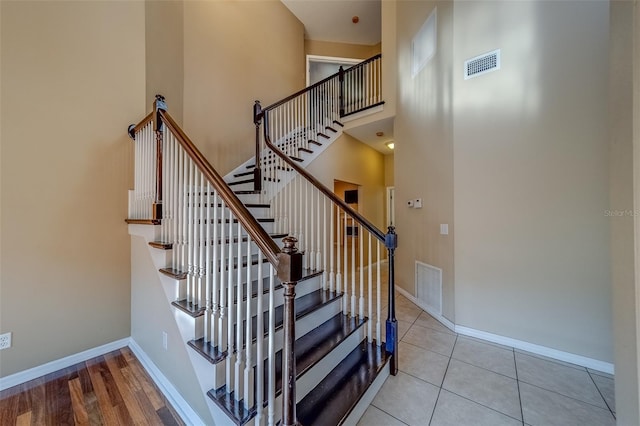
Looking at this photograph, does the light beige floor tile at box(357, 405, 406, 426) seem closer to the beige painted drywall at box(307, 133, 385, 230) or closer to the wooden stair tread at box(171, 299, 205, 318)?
the wooden stair tread at box(171, 299, 205, 318)

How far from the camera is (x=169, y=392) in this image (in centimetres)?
176

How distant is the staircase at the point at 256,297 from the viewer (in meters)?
1.19

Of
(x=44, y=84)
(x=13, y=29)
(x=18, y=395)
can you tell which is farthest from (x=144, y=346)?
(x=13, y=29)

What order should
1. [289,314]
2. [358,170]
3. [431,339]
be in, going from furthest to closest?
[358,170], [431,339], [289,314]

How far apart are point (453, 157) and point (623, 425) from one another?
2264 mm

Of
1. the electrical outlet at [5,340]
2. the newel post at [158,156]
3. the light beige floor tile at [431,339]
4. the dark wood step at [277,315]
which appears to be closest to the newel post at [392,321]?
the dark wood step at [277,315]

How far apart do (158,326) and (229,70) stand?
12.1 ft

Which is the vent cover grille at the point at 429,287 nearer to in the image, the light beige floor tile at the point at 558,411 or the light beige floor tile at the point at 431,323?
the light beige floor tile at the point at 431,323

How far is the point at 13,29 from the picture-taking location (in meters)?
1.94

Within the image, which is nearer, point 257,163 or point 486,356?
point 486,356

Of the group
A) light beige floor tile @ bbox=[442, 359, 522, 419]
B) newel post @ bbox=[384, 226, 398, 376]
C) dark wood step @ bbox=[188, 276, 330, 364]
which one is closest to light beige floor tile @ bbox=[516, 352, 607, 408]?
light beige floor tile @ bbox=[442, 359, 522, 419]

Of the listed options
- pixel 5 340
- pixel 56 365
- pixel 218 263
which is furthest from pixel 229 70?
pixel 56 365

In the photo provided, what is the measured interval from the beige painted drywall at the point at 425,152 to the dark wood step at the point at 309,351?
1.45 meters

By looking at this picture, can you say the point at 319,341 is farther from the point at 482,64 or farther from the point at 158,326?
the point at 482,64
